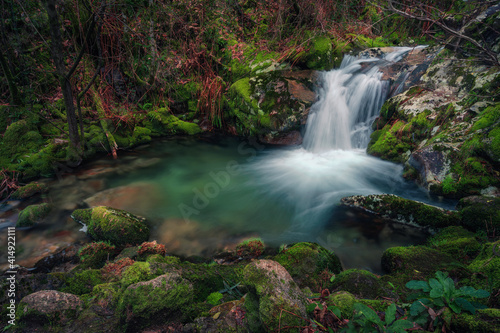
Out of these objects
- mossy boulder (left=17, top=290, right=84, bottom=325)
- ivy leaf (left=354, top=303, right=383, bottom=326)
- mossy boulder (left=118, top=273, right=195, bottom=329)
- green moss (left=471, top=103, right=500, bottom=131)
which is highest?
green moss (left=471, top=103, right=500, bottom=131)

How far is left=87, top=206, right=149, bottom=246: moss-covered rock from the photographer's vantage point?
383cm

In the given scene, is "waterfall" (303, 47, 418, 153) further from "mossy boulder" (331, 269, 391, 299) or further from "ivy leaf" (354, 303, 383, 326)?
"ivy leaf" (354, 303, 383, 326)

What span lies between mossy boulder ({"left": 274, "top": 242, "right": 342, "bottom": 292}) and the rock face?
3379 mm

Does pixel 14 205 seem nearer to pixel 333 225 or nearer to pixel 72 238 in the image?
pixel 72 238

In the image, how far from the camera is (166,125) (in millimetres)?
9109

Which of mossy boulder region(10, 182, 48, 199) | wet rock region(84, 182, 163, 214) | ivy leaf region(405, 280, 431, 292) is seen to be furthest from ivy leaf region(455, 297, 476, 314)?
mossy boulder region(10, 182, 48, 199)

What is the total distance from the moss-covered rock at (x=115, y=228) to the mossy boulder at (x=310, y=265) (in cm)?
236

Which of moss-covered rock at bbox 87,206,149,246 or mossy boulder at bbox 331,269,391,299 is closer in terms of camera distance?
mossy boulder at bbox 331,269,391,299

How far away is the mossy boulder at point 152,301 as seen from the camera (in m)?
1.65

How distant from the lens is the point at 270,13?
10.3m

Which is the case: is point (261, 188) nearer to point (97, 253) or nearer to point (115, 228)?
point (115, 228)

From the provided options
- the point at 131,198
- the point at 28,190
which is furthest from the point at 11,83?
the point at 131,198

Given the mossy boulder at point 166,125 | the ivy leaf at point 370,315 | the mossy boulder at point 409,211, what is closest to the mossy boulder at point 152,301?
the ivy leaf at point 370,315

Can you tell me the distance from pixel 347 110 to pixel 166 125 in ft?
20.9
